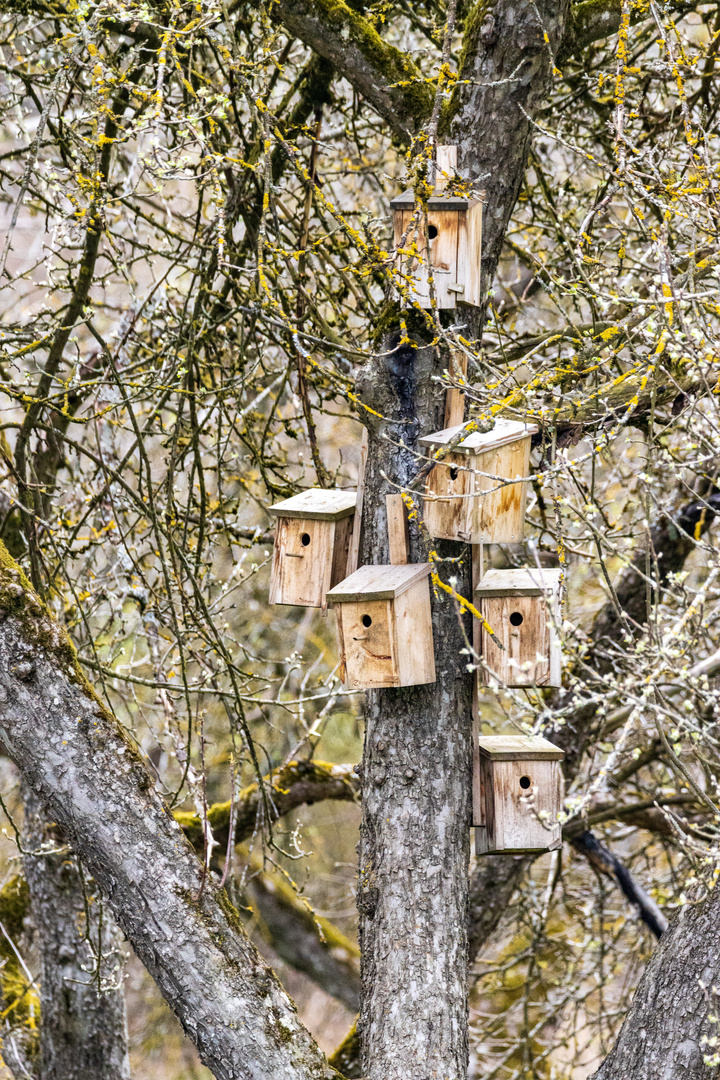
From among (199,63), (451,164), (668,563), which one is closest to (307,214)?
(451,164)

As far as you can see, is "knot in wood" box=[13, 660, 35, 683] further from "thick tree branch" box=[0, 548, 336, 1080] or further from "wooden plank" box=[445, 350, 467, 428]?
"wooden plank" box=[445, 350, 467, 428]

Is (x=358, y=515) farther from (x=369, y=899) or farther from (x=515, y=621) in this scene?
(x=369, y=899)

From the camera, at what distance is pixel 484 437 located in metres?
2.53

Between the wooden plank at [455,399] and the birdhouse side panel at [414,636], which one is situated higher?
the wooden plank at [455,399]

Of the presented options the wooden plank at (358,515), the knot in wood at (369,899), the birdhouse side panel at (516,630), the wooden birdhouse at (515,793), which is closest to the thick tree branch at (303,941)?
the knot in wood at (369,899)

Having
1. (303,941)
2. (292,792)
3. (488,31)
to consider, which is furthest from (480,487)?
(303,941)

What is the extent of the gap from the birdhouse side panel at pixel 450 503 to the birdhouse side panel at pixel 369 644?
256mm

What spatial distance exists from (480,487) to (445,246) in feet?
2.19

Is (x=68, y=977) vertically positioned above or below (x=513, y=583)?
below

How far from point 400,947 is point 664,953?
2.29ft

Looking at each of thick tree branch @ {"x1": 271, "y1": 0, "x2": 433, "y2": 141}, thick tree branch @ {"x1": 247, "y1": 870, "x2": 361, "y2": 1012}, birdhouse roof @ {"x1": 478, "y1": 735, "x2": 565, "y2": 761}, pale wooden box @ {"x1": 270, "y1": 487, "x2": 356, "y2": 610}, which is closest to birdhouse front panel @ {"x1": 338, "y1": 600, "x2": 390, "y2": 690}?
pale wooden box @ {"x1": 270, "y1": 487, "x2": 356, "y2": 610}

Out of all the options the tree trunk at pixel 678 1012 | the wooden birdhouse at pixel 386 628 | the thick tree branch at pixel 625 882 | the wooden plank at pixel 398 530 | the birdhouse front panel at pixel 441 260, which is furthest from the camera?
the thick tree branch at pixel 625 882

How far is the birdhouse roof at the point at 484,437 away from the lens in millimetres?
2479

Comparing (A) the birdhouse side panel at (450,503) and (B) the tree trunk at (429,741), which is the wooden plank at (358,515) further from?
(A) the birdhouse side panel at (450,503)
